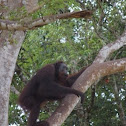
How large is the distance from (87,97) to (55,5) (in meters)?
5.05

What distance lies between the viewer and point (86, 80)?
4613 mm

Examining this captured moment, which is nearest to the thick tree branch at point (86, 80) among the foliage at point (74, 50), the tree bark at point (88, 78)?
the tree bark at point (88, 78)

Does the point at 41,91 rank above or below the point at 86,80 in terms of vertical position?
above

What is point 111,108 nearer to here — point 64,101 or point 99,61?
point 99,61

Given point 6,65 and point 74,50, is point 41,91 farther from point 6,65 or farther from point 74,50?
point 74,50

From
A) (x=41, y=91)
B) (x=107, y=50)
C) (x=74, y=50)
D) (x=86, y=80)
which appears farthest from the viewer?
(x=74, y=50)

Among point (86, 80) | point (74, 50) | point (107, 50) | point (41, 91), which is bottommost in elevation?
point (86, 80)

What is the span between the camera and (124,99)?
9.42m

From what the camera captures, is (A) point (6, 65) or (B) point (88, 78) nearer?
(A) point (6, 65)

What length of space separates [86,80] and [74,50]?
2722 millimetres

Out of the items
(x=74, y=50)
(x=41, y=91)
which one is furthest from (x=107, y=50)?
(x=74, y=50)

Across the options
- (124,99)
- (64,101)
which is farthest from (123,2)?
(64,101)

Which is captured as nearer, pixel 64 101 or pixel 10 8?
pixel 64 101

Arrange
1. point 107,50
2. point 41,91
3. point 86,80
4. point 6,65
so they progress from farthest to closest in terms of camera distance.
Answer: point 107,50 → point 41,91 → point 86,80 → point 6,65
